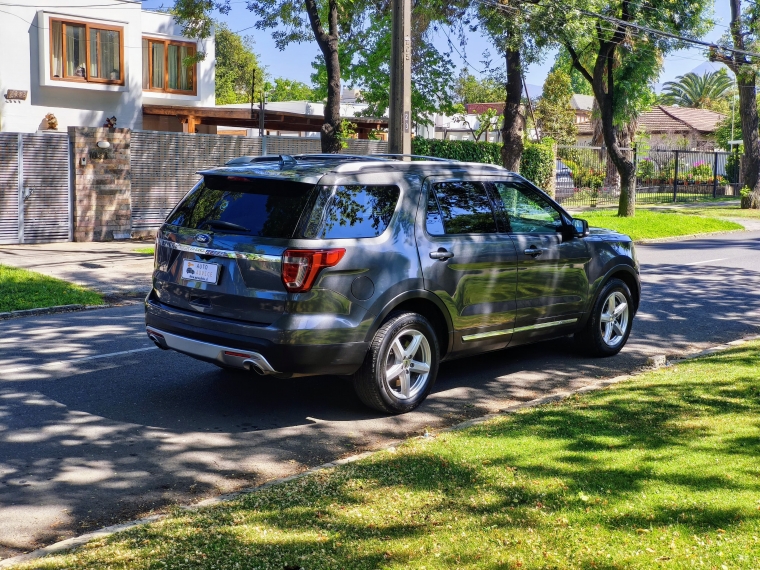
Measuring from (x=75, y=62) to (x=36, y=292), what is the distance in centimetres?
2102

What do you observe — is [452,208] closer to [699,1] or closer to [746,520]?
[746,520]

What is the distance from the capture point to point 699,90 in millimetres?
93562

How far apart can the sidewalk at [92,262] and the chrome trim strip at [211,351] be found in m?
6.42

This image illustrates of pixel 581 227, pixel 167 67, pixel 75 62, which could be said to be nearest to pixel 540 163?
pixel 167 67

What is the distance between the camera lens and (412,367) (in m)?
7.16

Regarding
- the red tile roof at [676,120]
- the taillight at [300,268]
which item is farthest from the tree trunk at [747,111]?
the red tile roof at [676,120]

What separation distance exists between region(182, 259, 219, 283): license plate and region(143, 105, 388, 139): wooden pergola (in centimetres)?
2370

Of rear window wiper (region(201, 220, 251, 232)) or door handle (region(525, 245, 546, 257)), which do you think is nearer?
rear window wiper (region(201, 220, 251, 232))

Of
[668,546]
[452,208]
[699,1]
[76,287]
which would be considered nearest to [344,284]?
[452,208]

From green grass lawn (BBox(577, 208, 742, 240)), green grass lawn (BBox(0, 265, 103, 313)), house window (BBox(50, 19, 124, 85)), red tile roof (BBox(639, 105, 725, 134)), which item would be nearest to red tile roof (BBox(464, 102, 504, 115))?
red tile roof (BBox(639, 105, 725, 134))

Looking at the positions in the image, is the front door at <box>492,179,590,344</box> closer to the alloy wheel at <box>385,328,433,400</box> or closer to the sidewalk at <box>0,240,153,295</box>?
the alloy wheel at <box>385,328,433,400</box>

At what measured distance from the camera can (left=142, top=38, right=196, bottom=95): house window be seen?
3503cm

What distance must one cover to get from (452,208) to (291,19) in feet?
49.9

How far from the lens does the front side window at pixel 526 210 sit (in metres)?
8.09
